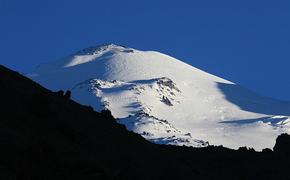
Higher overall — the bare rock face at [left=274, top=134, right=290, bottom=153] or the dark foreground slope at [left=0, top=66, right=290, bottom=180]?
the bare rock face at [left=274, top=134, right=290, bottom=153]

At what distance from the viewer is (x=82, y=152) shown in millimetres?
87750

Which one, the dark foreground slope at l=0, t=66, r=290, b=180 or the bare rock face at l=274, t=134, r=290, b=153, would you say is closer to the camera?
the dark foreground slope at l=0, t=66, r=290, b=180

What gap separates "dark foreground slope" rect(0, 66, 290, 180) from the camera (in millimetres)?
75750

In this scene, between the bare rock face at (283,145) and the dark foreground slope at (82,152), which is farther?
the bare rock face at (283,145)

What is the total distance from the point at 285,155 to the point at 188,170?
95.8 ft

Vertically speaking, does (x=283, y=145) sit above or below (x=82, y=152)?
above

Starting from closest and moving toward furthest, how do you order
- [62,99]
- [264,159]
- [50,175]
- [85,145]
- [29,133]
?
[50,175] → [29,133] → [85,145] → [62,99] → [264,159]

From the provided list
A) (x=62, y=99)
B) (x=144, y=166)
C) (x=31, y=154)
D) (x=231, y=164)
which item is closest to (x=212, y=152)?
(x=231, y=164)

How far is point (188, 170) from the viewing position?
10344 cm

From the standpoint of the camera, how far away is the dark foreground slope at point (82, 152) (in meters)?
75.8

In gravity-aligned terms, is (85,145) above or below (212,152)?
below

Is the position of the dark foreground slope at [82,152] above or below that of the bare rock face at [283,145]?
below

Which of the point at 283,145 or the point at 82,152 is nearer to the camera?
the point at 82,152

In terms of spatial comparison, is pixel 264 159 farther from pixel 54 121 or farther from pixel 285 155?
pixel 54 121
